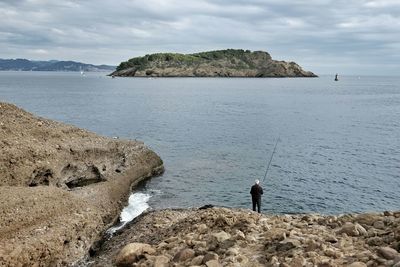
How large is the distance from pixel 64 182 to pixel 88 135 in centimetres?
859

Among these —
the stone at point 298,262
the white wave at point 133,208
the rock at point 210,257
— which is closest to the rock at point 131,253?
the rock at point 210,257

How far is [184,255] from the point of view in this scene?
19.0 metres

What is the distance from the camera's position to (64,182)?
123 feet

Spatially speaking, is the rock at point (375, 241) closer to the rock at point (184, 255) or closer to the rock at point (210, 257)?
the rock at point (210, 257)

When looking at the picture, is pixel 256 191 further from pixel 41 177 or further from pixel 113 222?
pixel 41 177

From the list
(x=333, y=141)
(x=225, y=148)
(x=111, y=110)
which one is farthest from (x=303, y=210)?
(x=111, y=110)

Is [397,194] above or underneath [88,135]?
underneath

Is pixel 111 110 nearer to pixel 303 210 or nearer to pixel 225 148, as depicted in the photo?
pixel 225 148

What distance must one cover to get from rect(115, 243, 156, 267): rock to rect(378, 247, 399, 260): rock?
1040 cm

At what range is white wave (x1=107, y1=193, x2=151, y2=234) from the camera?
33.8m

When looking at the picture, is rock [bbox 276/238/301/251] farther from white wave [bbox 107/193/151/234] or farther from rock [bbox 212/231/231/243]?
white wave [bbox 107/193/151/234]

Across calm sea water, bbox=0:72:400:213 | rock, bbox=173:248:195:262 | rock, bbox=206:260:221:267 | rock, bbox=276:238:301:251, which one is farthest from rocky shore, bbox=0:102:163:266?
rock, bbox=276:238:301:251

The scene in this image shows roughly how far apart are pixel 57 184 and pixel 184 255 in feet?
67.2

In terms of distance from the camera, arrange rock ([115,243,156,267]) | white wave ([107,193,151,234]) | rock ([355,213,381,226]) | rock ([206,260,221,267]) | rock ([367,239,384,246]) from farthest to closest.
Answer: white wave ([107,193,151,234]), rock ([115,243,156,267]), rock ([355,213,381,226]), rock ([206,260,221,267]), rock ([367,239,384,246])
